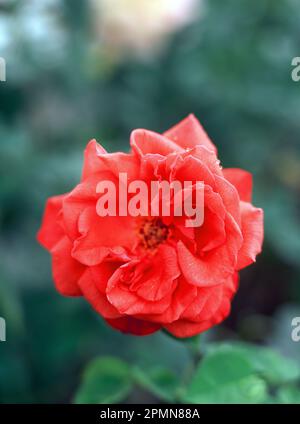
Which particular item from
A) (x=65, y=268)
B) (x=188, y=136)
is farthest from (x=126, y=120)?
(x=65, y=268)

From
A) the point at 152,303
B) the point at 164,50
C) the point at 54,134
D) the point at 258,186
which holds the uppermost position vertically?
the point at 164,50

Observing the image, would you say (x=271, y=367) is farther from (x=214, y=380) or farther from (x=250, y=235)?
(x=250, y=235)

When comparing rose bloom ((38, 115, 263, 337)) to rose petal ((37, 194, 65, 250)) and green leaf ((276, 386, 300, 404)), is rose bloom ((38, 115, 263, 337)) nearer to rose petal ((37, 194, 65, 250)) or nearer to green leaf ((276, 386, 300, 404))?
rose petal ((37, 194, 65, 250))

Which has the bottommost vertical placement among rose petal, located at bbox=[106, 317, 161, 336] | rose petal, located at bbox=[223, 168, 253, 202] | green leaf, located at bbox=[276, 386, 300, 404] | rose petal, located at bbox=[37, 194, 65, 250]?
green leaf, located at bbox=[276, 386, 300, 404]

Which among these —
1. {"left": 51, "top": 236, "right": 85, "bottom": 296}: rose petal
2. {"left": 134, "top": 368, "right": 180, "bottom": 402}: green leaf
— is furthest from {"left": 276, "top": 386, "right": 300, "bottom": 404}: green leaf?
{"left": 51, "top": 236, "right": 85, "bottom": 296}: rose petal
